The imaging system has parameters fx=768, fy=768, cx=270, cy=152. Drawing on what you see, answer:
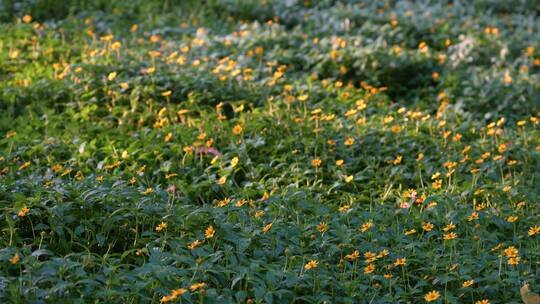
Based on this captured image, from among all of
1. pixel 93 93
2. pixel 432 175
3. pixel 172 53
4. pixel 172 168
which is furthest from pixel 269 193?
pixel 172 53

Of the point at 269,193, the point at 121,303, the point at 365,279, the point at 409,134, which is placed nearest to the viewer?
the point at 121,303

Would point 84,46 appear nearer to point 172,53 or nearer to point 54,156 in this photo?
point 172,53

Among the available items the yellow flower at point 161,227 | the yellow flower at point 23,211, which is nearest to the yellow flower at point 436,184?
the yellow flower at point 161,227

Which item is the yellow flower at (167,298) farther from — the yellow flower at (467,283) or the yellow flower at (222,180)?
the yellow flower at (222,180)

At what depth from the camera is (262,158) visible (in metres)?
4.13

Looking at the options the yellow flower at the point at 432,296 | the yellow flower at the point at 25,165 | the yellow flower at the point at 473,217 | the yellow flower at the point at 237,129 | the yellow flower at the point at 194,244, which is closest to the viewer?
the yellow flower at the point at 432,296

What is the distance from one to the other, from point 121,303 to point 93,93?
2.45 meters

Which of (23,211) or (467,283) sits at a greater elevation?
(23,211)

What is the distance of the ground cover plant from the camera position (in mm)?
2867

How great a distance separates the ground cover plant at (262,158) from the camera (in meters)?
2.87

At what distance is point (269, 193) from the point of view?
3.76 metres

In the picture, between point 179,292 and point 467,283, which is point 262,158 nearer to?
point 467,283

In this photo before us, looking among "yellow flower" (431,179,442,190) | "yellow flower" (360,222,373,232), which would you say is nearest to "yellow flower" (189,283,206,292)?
"yellow flower" (360,222,373,232)

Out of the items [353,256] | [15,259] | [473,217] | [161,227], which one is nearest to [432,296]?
[353,256]
